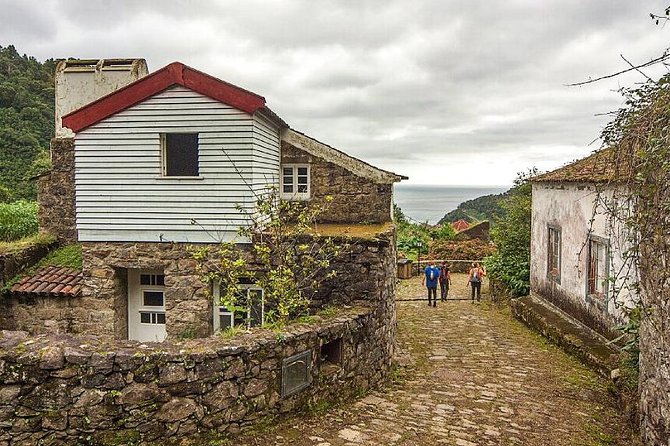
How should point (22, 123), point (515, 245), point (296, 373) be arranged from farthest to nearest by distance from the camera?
point (22, 123), point (515, 245), point (296, 373)

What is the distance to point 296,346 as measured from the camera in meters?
6.49

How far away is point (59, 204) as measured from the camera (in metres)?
13.1

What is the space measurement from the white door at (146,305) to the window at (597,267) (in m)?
9.13

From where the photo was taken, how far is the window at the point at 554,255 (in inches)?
531

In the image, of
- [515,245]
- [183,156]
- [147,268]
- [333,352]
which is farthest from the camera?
[515,245]

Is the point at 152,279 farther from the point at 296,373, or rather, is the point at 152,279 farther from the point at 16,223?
the point at 16,223

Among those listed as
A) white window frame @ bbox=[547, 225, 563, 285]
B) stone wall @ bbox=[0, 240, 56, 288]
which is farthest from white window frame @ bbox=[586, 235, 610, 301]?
stone wall @ bbox=[0, 240, 56, 288]

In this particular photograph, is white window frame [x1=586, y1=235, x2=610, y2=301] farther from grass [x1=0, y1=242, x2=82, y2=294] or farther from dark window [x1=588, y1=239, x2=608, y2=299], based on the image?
grass [x1=0, y1=242, x2=82, y2=294]

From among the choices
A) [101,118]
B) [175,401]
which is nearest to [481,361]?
[175,401]

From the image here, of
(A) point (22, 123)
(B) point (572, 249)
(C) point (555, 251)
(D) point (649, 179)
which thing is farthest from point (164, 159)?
(A) point (22, 123)

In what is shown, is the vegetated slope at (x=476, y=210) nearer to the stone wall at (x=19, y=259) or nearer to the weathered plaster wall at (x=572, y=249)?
the weathered plaster wall at (x=572, y=249)

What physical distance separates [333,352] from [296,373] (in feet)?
3.69

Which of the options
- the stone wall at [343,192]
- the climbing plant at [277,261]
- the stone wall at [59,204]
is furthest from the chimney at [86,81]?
the climbing plant at [277,261]

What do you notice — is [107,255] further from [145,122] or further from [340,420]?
[340,420]
